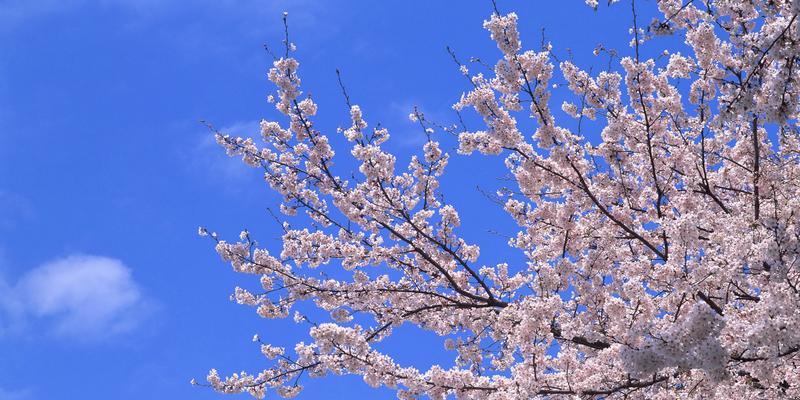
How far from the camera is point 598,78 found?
10.3 metres

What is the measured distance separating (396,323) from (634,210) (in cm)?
401

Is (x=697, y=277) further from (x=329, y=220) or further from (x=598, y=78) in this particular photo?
(x=329, y=220)

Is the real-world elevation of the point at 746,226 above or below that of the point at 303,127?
below

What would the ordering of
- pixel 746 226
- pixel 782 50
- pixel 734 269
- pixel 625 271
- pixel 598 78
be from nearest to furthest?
1. pixel 782 50
2. pixel 734 269
3. pixel 746 226
4. pixel 625 271
5. pixel 598 78

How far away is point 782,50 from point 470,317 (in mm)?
6725

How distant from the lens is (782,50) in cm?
511

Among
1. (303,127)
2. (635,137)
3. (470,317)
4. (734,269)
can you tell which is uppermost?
(303,127)

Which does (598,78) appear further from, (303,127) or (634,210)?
(303,127)

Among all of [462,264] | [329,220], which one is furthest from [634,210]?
[329,220]

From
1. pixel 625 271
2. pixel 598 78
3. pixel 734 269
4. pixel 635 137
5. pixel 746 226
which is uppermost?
pixel 598 78

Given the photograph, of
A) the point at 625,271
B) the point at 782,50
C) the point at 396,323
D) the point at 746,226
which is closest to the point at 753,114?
the point at 782,50

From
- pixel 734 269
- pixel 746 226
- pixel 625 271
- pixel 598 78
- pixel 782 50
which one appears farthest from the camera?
pixel 598 78

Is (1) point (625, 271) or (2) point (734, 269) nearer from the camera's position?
(2) point (734, 269)

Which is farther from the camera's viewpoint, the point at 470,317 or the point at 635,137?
the point at 470,317
